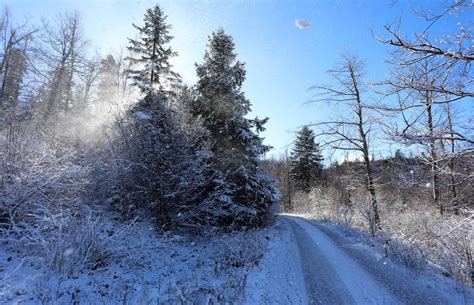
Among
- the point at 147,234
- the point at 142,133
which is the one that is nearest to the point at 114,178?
the point at 142,133

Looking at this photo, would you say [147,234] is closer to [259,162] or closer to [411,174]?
[259,162]

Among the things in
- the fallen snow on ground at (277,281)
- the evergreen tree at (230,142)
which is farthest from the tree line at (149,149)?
the fallen snow on ground at (277,281)

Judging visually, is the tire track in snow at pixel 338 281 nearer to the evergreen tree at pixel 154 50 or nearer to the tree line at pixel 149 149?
the tree line at pixel 149 149

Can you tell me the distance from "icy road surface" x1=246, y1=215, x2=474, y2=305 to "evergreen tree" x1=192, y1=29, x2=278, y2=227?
4.04 metres

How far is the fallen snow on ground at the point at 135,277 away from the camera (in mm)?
4426

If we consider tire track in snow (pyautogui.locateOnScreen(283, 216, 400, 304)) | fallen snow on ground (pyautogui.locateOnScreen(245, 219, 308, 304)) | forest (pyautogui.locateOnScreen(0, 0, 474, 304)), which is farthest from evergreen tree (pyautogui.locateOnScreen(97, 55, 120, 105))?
tire track in snow (pyautogui.locateOnScreen(283, 216, 400, 304))

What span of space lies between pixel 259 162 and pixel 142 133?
625 cm

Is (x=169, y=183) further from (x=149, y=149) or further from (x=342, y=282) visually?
(x=342, y=282)

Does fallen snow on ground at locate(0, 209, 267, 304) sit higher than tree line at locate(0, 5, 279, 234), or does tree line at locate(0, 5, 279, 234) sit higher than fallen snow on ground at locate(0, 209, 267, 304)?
tree line at locate(0, 5, 279, 234)

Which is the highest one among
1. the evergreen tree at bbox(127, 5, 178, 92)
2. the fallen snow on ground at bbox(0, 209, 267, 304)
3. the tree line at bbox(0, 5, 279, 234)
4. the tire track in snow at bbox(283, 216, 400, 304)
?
the evergreen tree at bbox(127, 5, 178, 92)

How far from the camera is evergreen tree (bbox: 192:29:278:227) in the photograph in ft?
39.7

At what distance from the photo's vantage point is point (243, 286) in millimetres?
4973

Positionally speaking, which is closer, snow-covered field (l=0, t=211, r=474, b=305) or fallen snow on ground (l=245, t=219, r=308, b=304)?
snow-covered field (l=0, t=211, r=474, b=305)

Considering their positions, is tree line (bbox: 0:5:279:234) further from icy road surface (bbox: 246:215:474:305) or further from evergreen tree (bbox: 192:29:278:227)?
icy road surface (bbox: 246:215:474:305)
